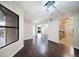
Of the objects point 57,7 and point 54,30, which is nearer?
point 57,7

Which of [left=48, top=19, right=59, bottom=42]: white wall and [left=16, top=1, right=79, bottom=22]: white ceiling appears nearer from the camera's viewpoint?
[left=16, top=1, right=79, bottom=22]: white ceiling

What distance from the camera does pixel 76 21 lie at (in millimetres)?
4992

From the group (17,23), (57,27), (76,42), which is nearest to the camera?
(17,23)

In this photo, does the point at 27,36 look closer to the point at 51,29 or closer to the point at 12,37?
the point at 51,29

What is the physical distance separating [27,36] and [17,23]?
429cm

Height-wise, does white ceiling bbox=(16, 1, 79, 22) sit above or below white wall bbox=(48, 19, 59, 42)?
above

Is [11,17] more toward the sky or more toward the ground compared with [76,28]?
more toward the sky

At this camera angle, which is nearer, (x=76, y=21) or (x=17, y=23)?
(x=17, y=23)

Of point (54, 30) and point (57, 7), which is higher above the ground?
point (57, 7)

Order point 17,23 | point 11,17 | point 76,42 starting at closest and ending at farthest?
point 11,17, point 17,23, point 76,42

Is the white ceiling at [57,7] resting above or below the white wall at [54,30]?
above

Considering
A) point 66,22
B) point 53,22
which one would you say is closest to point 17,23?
point 53,22

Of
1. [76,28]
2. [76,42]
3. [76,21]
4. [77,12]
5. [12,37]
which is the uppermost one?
[77,12]

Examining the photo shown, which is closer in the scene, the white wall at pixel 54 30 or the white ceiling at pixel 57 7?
the white ceiling at pixel 57 7
